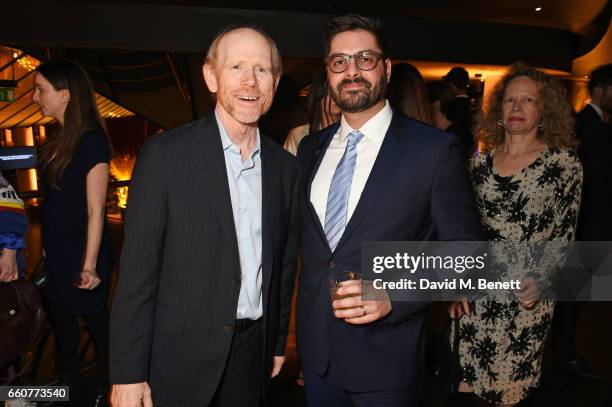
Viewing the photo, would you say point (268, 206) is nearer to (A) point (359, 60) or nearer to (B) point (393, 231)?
(B) point (393, 231)

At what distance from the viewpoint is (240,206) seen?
1528 millimetres

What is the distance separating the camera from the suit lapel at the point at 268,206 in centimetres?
155

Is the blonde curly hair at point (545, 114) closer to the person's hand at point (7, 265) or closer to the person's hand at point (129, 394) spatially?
the person's hand at point (129, 394)

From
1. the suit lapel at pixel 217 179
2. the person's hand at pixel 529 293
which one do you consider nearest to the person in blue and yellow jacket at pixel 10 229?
the suit lapel at pixel 217 179

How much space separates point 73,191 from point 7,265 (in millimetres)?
657

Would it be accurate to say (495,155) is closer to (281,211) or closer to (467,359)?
(467,359)

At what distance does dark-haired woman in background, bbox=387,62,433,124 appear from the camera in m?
2.86

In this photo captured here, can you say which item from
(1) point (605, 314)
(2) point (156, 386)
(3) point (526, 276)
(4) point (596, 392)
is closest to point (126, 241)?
(2) point (156, 386)

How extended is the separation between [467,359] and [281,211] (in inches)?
55.7

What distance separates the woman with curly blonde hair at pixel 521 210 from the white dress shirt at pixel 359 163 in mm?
884

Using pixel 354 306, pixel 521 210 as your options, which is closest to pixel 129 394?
pixel 354 306

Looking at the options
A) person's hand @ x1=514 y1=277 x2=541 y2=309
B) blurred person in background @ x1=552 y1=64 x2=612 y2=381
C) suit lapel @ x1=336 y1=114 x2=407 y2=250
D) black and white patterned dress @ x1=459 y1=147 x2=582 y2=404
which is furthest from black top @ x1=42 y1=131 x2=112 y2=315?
blurred person in background @ x1=552 y1=64 x2=612 y2=381

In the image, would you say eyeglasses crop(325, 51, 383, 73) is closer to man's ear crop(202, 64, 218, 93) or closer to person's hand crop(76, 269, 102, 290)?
man's ear crop(202, 64, 218, 93)

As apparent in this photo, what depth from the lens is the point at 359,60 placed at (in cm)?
168
